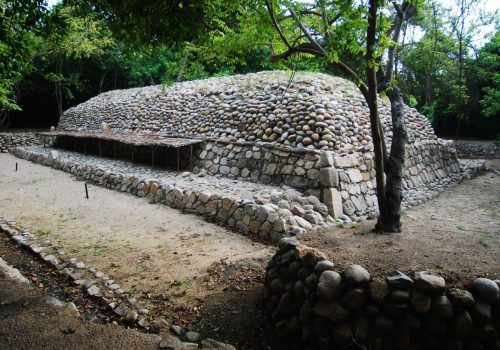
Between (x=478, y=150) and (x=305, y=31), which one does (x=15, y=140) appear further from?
(x=478, y=150)

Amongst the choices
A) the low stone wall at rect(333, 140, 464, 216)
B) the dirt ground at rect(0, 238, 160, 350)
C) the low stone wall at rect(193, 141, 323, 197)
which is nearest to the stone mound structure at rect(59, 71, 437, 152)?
the low stone wall at rect(193, 141, 323, 197)

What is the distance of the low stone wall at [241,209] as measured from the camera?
19.8ft

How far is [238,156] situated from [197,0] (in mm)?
5923

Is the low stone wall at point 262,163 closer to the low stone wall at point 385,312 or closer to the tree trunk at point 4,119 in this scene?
the low stone wall at point 385,312

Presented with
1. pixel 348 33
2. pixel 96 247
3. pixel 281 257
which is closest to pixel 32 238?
pixel 96 247

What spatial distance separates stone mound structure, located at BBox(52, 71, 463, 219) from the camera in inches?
305

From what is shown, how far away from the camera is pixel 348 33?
420 cm

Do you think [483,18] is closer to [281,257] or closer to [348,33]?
[348,33]

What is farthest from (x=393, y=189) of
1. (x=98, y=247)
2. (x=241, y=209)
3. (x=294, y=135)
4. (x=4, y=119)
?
(x=4, y=119)

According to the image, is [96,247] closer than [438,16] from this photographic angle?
Yes

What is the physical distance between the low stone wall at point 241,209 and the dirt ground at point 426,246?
28.6 inches

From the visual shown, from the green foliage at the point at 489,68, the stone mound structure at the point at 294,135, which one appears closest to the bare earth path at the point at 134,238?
the stone mound structure at the point at 294,135

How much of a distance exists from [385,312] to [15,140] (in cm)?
2227

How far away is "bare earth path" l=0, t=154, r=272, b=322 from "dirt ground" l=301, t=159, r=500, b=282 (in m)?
1.35
